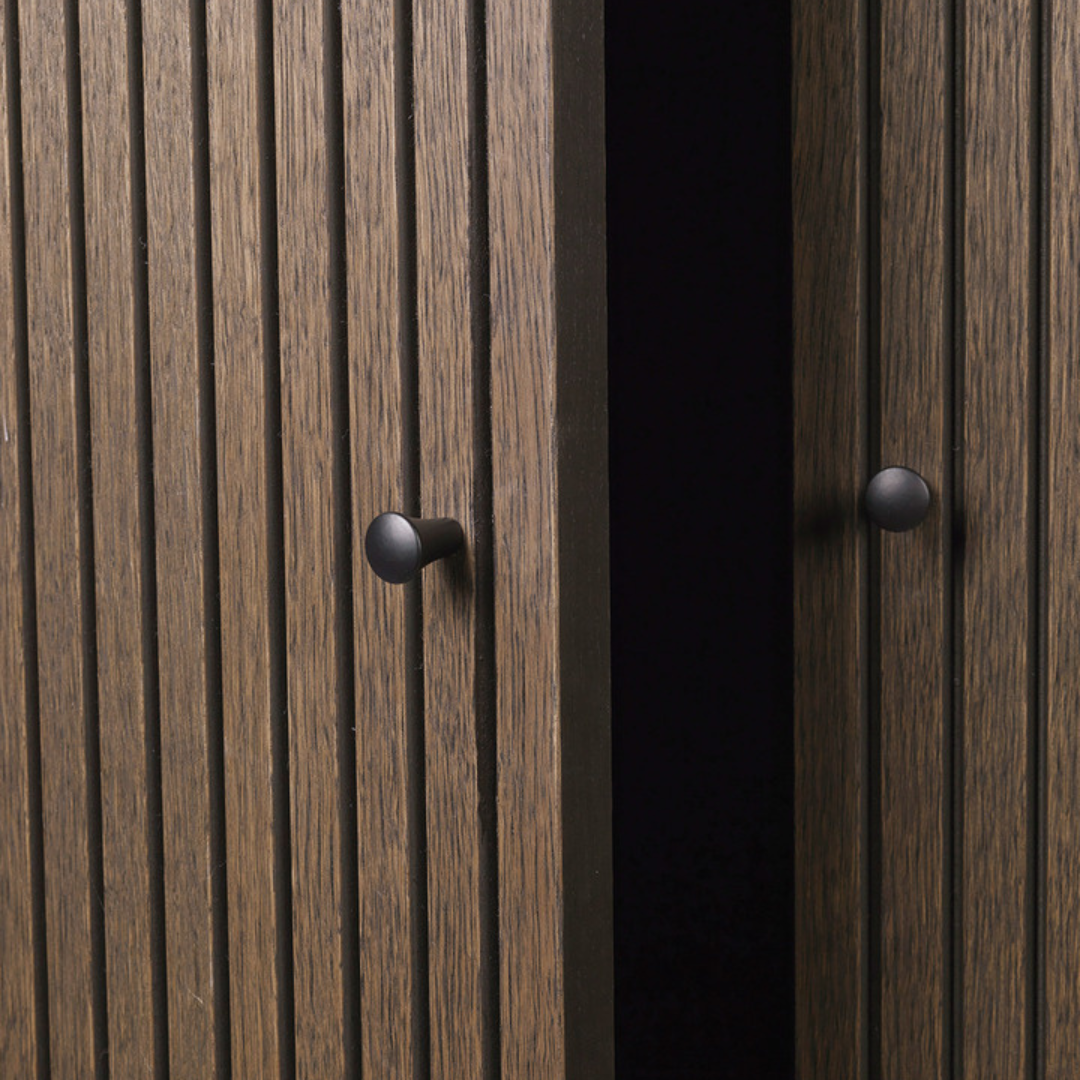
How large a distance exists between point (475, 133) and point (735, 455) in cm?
25

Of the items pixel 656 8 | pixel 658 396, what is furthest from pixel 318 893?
pixel 656 8

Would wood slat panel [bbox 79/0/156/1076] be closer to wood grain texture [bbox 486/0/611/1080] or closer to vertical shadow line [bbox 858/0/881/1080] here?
wood grain texture [bbox 486/0/611/1080]

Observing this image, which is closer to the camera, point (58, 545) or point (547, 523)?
point (547, 523)

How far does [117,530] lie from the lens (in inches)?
23.6

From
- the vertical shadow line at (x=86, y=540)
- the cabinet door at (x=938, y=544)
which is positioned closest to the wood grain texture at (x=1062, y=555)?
the cabinet door at (x=938, y=544)

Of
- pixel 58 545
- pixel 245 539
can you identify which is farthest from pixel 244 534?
pixel 58 545

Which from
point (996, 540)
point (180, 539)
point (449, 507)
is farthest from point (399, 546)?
point (996, 540)

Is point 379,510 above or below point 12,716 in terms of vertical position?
above

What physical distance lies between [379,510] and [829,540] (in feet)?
0.64

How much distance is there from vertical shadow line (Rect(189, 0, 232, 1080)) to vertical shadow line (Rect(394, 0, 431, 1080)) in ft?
0.31

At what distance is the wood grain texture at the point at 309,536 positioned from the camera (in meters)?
0.54

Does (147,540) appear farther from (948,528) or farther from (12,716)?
(948,528)

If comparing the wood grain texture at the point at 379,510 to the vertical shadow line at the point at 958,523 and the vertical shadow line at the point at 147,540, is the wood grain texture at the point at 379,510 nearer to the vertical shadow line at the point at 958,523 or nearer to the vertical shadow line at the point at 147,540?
the vertical shadow line at the point at 147,540

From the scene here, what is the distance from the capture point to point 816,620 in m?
0.59
